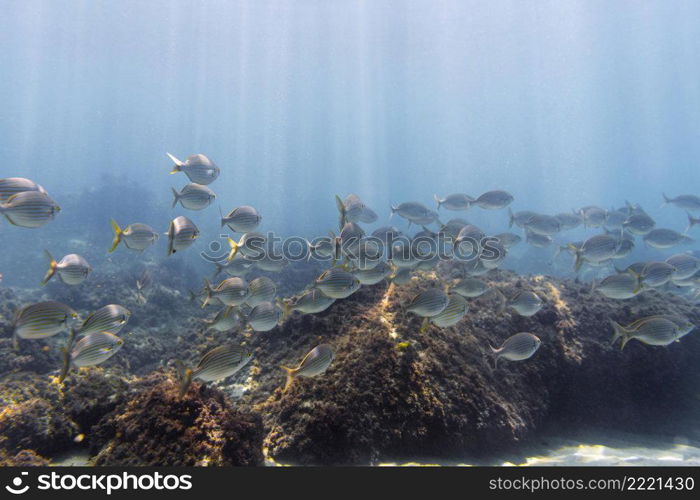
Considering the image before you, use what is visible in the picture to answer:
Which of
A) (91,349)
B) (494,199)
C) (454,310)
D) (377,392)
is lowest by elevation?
(377,392)

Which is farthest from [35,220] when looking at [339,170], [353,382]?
[339,170]

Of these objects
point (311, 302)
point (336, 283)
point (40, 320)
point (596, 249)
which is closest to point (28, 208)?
point (40, 320)

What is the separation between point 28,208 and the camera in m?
4.55

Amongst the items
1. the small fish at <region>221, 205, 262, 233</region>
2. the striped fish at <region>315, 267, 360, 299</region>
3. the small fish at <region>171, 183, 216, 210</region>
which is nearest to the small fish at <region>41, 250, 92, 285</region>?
the small fish at <region>171, 183, 216, 210</region>

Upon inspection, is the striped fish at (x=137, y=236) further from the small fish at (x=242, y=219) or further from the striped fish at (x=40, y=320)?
the striped fish at (x=40, y=320)

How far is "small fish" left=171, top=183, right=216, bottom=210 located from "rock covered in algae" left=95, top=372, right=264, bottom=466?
3320 millimetres

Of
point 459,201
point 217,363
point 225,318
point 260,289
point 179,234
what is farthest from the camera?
point 459,201

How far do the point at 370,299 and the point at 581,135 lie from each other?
6816 inches

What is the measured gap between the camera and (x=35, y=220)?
4.66 m

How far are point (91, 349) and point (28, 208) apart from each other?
241 cm

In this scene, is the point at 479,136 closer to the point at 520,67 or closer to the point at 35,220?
the point at 520,67

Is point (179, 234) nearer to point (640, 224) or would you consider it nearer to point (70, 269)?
point (70, 269)

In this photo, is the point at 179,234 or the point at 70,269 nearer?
the point at 179,234

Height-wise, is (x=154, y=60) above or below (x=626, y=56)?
above
